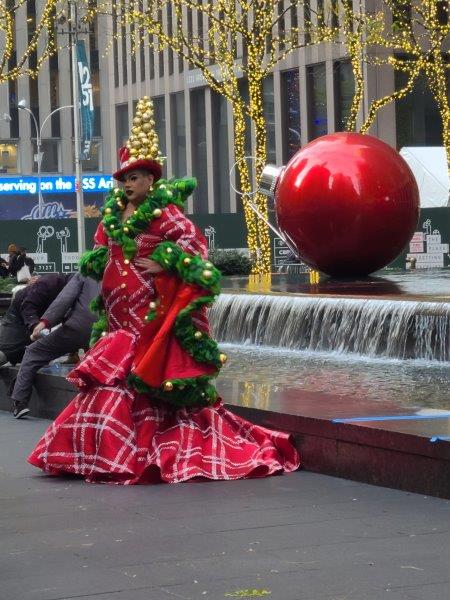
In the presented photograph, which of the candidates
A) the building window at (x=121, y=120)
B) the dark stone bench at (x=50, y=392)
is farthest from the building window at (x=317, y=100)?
the dark stone bench at (x=50, y=392)

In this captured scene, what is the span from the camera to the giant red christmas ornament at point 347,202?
17.2m

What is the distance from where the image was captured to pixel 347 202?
17.1m

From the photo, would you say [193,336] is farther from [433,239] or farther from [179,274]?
[433,239]

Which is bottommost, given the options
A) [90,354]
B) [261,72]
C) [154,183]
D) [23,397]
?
[23,397]

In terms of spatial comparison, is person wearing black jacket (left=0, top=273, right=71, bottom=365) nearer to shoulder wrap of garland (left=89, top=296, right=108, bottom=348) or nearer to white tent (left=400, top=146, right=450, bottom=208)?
shoulder wrap of garland (left=89, top=296, right=108, bottom=348)

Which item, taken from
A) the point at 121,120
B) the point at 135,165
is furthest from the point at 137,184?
the point at 121,120

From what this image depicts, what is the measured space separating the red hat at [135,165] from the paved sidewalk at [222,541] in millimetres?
1812

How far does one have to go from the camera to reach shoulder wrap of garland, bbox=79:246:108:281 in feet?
28.8

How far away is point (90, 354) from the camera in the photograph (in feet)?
28.1

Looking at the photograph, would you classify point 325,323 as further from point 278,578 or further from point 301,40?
point 301,40

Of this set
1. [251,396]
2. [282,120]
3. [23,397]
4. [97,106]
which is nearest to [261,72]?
[23,397]

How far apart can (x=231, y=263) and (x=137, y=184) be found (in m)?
20.3

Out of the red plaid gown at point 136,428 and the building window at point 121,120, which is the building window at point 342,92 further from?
the red plaid gown at point 136,428

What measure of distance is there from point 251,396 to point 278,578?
3.92 metres
